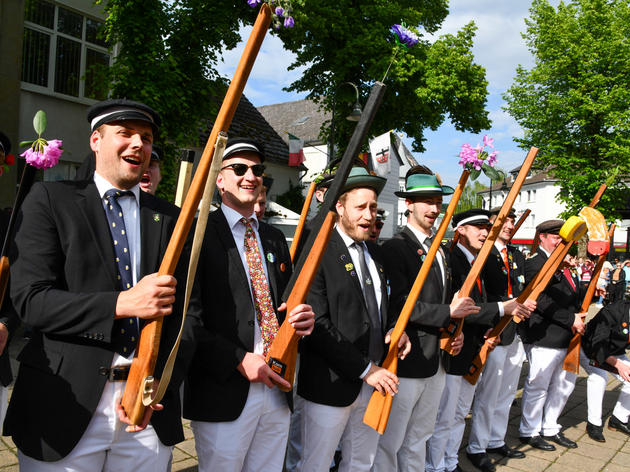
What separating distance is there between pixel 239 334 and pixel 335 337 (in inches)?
25.2

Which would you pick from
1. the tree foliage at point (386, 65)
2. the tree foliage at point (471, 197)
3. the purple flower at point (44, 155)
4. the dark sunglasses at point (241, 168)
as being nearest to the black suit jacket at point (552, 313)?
the dark sunglasses at point (241, 168)

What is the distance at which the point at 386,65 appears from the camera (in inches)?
623

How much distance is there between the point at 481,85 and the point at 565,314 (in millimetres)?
14092

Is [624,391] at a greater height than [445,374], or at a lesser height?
lesser

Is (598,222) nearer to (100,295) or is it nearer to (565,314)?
(565,314)

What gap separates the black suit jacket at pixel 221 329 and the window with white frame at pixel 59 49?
9.81 metres

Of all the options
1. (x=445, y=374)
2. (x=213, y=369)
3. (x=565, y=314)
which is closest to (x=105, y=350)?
(x=213, y=369)

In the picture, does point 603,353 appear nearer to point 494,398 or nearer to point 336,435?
point 494,398

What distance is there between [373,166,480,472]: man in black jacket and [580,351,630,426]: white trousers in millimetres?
2871

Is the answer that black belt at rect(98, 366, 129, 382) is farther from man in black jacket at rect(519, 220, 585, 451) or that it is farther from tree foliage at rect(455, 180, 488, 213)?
tree foliage at rect(455, 180, 488, 213)

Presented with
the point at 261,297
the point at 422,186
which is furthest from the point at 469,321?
the point at 261,297

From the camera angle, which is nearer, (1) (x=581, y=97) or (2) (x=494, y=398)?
(2) (x=494, y=398)

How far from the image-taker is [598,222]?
5305mm

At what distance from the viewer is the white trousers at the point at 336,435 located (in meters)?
3.04
